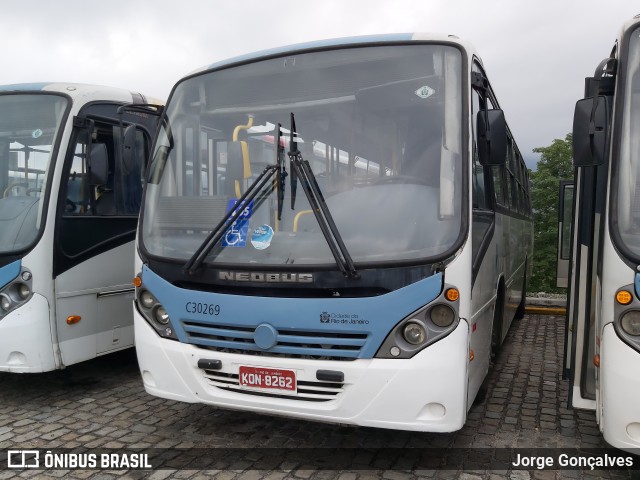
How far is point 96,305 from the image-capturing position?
5.87 m

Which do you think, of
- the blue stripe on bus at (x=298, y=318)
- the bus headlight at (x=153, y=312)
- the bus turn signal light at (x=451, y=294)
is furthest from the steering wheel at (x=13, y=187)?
the bus turn signal light at (x=451, y=294)

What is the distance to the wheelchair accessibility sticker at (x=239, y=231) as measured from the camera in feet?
13.5

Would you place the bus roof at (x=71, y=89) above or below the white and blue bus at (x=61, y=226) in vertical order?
above

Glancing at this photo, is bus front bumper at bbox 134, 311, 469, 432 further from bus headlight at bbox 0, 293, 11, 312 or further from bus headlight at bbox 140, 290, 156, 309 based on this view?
bus headlight at bbox 0, 293, 11, 312

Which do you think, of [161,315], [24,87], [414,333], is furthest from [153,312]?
[24,87]

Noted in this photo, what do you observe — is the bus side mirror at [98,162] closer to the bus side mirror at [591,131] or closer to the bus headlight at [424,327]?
the bus headlight at [424,327]

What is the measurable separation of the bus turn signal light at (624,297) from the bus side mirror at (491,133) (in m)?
1.26

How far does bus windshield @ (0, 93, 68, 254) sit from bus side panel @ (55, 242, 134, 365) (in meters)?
Answer: 0.57

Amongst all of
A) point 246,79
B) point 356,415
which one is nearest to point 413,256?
point 356,415

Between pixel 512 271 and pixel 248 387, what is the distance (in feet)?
14.0

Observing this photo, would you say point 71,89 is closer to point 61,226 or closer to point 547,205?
point 61,226

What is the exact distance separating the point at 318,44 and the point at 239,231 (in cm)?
155

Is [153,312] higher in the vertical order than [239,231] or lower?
lower

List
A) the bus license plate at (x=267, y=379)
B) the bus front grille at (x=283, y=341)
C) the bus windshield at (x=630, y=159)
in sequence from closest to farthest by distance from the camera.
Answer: the bus windshield at (x=630, y=159), the bus front grille at (x=283, y=341), the bus license plate at (x=267, y=379)
